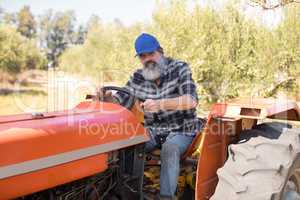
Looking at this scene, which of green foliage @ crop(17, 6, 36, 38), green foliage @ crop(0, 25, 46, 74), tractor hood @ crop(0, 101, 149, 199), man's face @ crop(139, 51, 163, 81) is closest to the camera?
tractor hood @ crop(0, 101, 149, 199)

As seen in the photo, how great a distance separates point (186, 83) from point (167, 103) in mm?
324

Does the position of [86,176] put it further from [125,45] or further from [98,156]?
Result: [125,45]

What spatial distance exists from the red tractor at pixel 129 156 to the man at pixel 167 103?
163 millimetres

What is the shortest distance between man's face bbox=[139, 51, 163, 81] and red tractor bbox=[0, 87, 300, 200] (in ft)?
1.69

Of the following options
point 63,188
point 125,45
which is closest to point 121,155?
point 63,188

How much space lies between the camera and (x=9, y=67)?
3728 cm

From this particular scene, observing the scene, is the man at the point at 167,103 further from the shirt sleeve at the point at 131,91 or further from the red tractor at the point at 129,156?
the red tractor at the point at 129,156

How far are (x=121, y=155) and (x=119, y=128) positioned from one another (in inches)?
9.4

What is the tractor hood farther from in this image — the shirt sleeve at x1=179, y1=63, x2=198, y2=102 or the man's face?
the man's face

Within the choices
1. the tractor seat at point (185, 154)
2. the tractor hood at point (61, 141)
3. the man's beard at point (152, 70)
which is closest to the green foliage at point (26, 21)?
the man's beard at point (152, 70)

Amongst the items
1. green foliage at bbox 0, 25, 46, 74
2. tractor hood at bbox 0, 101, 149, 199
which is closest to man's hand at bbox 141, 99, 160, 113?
tractor hood at bbox 0, 101, 149, 199

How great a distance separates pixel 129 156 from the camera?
10.9ft

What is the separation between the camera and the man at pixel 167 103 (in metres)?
3.46

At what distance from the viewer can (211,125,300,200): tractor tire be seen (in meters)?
3.02
